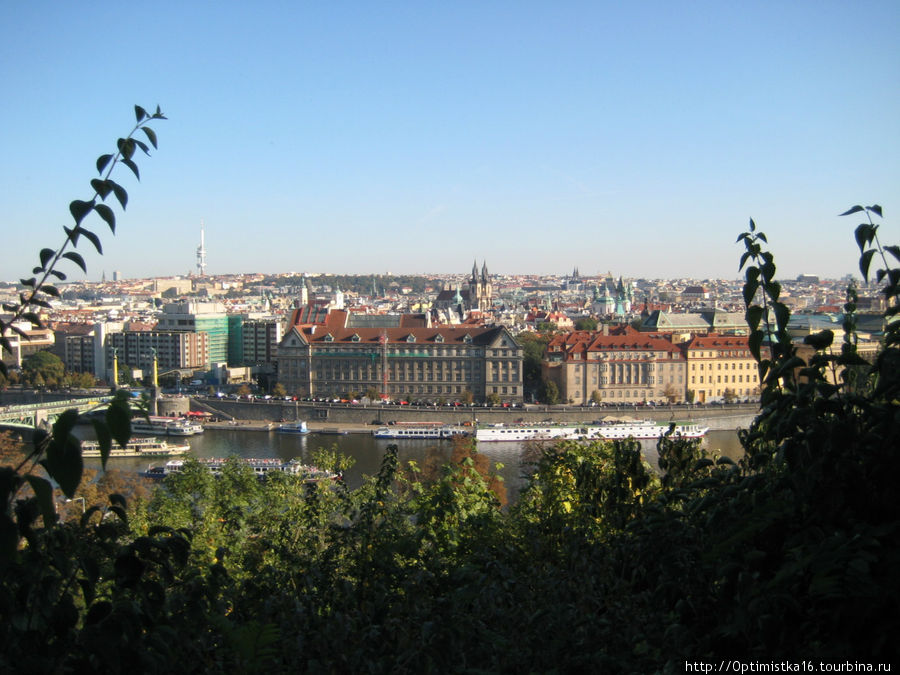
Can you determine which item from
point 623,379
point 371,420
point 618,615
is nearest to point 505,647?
point 618,615

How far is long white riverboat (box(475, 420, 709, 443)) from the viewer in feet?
53.4

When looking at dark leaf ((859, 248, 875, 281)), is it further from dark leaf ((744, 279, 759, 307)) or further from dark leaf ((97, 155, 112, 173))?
dark leaf ((97, 155, 112, 173))

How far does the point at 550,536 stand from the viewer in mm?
2924

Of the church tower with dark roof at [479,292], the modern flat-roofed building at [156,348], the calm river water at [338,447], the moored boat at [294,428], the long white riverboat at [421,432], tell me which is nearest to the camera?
the calm river water at [338,447]

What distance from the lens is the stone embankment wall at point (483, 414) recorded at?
18.7 meters

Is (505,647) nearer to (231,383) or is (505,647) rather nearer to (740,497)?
(740,497)

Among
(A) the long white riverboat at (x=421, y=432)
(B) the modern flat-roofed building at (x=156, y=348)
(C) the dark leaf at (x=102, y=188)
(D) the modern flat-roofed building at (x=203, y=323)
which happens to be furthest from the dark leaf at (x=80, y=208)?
(D) the modern flat-roofed building at (x=203, y=323)

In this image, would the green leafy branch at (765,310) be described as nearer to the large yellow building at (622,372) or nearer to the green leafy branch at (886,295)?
the green leafy branch at (886,295)

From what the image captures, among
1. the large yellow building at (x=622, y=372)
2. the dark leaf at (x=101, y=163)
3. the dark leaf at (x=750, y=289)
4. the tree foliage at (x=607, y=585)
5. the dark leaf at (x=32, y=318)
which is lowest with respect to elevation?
→ the large yellow building at (x=622, y=372)

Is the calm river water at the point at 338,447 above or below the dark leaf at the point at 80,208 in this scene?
below

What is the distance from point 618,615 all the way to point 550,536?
1.43 meters

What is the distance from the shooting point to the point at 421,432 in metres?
17.1

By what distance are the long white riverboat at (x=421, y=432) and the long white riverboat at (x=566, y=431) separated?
19.9 inches

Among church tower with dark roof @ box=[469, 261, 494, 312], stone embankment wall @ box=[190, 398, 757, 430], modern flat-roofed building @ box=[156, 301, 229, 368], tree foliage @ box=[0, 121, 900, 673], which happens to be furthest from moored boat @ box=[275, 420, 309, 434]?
church tower with dark roof @ box=[469, 261, 494, 312]
